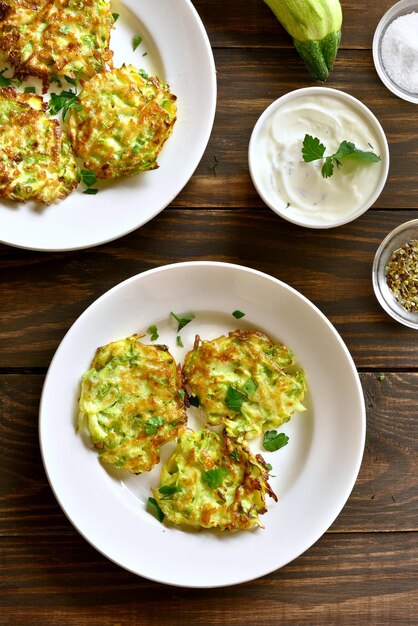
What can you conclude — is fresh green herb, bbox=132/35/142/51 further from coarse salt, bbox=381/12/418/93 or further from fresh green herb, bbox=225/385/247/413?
fresh green herb, bbox=225/385/247/413

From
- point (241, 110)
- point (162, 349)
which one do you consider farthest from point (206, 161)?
point (162, 349)

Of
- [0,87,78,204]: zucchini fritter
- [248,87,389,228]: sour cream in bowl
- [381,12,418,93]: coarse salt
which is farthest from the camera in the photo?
[381,12,418,93]: coarse salt

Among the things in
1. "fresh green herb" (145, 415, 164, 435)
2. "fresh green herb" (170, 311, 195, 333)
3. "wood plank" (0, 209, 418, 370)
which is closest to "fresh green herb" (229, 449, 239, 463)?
"fresh green herb" (145, 415, 164, 435)

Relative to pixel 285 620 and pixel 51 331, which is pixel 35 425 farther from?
pixel 285 620

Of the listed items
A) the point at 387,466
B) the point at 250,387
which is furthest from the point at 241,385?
the point at 387,466

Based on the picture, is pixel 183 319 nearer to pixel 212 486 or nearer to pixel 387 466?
pixel 212 486

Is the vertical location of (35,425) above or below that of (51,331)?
below
